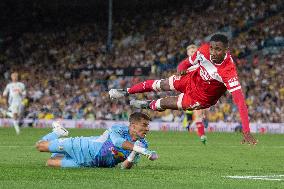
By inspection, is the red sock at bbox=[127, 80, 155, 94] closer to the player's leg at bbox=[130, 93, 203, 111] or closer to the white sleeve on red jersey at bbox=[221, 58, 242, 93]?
the player's leg at bbox=[130, 93, 203, 111]

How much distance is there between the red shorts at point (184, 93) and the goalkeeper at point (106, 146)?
9.17 ft

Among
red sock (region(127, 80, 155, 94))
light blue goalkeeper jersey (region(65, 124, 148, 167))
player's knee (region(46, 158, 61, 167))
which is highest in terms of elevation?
red sock (region(127, 80, 155, 94))

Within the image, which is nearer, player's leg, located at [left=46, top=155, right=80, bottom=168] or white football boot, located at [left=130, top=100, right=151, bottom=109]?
player's leg, located at [left=46, top=155, right=80, bottom=168]

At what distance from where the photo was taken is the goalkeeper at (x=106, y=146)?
13664 millimetres

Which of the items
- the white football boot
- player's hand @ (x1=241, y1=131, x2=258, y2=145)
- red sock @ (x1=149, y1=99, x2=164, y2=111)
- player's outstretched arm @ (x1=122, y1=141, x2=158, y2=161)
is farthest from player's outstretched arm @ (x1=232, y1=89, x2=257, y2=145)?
the white football boot

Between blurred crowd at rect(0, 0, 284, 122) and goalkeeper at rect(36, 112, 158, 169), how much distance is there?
24943 millimetres

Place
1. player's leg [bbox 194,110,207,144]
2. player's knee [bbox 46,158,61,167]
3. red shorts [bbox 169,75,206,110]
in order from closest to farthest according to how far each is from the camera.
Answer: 1. player's knee [bbox 46,158,61,167]
2. red shorts [bbox 169,75,206,110]
3. player's leg [bbox 194,110,207,144]

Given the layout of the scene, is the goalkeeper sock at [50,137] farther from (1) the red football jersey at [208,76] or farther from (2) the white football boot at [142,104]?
(2) the white football boot at [142,104]

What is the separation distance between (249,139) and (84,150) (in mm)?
2880

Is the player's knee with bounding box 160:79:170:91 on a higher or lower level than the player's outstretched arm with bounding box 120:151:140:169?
higher

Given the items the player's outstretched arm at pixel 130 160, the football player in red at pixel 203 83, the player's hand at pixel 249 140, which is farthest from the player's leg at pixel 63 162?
the player's hand at pixel 249 140

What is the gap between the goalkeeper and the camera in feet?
44.8

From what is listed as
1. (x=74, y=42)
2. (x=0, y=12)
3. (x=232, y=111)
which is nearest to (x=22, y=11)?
(x=0, y=12)

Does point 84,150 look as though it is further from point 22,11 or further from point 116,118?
point 22,11
